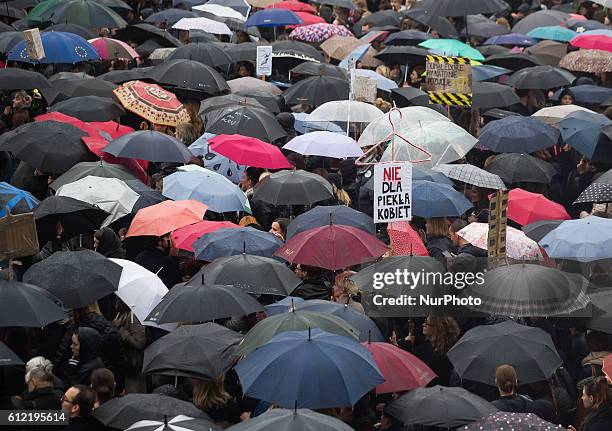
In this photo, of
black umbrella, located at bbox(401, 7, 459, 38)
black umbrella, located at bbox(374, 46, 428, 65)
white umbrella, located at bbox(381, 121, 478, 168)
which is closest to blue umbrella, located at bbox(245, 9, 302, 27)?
black umbrella, located at bbox(401, 7, 459, 38)

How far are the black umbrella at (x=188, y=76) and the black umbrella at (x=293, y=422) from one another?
30.9ft

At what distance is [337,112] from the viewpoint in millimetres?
16406

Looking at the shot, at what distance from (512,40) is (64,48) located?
7.95m

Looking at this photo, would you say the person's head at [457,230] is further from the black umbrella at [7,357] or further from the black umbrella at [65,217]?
the black umbrella at [7,357]

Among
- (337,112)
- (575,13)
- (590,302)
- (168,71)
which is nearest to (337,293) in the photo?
(590,302)

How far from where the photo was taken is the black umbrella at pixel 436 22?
69.9 feet

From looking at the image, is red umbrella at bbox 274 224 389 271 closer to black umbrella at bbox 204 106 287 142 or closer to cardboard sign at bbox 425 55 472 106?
black umbrella at bbox 204 106 287 142

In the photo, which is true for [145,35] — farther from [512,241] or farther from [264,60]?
[512,241]

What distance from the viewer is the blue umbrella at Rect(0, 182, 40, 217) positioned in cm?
1248

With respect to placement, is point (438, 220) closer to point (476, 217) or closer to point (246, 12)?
point (476, 217)

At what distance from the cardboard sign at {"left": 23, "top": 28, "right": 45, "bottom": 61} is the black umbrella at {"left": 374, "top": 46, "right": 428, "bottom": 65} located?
527 cm

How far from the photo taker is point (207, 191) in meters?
13.6

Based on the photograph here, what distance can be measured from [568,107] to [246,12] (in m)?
7.21

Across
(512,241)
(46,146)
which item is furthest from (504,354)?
(46,146)
